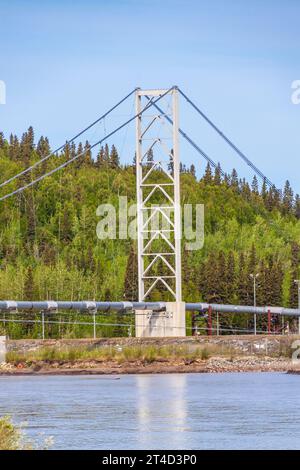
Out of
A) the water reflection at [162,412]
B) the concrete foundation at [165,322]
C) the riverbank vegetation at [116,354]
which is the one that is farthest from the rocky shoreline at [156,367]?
the water reflection at [162,412]

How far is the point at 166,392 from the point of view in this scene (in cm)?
5719

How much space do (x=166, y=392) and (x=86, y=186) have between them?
393 feet

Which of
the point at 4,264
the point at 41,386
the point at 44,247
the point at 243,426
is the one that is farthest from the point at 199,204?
the point at 243,426

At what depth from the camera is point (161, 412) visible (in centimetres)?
4578

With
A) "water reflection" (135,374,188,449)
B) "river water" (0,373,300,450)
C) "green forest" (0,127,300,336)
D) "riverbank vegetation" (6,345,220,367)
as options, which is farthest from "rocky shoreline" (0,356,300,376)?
"green forest" (0,127,300,336)

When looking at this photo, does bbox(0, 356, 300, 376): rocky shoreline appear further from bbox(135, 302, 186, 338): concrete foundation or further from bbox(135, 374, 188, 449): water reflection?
bbox(135, 374, 188, 449): water reflection

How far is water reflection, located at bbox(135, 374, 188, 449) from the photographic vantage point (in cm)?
3650

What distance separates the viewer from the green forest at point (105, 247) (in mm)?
123938

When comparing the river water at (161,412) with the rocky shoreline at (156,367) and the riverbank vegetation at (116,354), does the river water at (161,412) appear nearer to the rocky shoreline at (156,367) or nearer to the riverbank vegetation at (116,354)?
the rocky shoreline at (156,367)

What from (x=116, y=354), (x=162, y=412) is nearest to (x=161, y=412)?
(x=162, y=412)

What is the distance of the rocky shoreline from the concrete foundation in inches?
108

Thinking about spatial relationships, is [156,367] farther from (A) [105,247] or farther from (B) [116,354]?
(A) [105,247]

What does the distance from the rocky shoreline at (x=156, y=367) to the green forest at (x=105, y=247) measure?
21742 millimetres

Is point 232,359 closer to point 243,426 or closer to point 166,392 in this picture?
point 166,392
